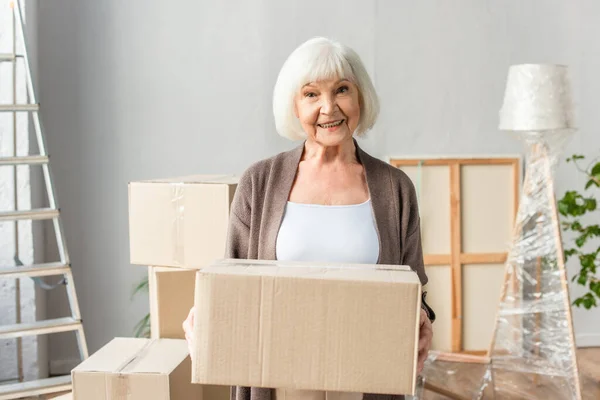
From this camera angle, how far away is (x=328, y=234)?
4.95ft

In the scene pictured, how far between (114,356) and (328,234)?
939mm

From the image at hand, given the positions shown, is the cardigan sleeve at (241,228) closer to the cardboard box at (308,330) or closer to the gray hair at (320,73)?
→ the gray hair at (320,73)

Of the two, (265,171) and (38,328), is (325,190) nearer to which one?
(265,171)

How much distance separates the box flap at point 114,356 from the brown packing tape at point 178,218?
0.98 ft

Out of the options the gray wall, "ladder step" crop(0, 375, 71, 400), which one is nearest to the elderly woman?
"ladder step" crop(0, 375, 71, 400)

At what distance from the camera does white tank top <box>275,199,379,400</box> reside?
1.49m

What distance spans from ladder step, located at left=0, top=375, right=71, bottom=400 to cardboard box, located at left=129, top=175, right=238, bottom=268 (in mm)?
908

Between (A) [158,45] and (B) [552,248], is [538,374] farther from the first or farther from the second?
(A) [158,45]

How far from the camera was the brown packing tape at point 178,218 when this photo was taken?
2.25 metres

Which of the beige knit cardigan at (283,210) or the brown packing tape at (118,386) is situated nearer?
the beige knit cardigan at (283,210)

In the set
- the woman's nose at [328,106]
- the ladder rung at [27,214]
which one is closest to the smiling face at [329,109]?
the woman's nose at [328,106]

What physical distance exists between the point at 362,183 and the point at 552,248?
205cm

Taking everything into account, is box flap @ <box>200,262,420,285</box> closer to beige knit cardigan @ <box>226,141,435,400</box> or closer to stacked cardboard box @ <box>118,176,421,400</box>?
stacked cardboard box @ <box>118,176,421,400</box>

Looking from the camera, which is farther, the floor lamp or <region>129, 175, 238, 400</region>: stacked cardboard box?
the floor lamp
